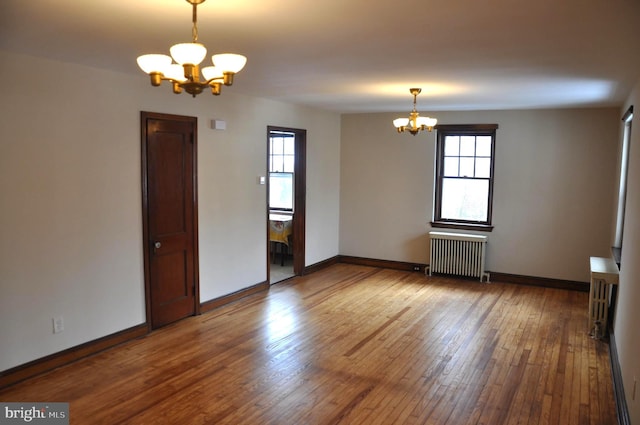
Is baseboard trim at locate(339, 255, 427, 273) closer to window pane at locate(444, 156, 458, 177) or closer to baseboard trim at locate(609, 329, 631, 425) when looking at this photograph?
window pane at locate(444, 156, 458, 177)

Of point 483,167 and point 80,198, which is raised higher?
point 483,167

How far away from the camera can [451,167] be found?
745 centimetres

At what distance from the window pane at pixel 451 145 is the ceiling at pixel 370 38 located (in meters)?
2.51

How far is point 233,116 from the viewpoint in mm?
5656

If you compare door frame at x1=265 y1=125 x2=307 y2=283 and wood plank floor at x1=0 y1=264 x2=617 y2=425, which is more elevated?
door frame at x1=265 y1=125 x2=307 y2=283

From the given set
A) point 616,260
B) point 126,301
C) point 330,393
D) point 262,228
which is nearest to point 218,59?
point 330,393

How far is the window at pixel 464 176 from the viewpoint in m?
7.17

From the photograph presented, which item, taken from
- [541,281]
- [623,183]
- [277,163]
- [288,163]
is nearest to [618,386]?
[623,183]

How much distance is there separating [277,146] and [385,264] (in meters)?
2.75

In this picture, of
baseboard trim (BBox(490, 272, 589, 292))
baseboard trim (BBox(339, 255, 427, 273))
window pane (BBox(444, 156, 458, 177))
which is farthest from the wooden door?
baseboard trim (BBox(490, 272, 589, 292))

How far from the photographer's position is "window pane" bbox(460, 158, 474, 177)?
23.9ft

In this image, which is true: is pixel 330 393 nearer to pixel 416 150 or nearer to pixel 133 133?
pixel 133 133

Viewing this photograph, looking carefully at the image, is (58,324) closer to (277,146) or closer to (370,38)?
(370,38)

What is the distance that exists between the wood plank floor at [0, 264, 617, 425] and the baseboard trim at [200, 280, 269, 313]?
85 mm
